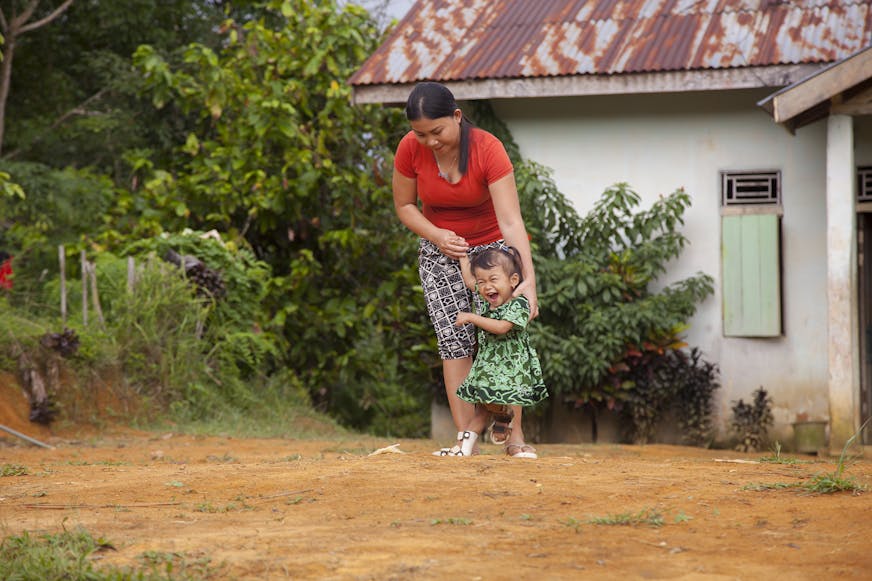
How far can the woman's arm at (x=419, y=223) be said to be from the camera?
553cm

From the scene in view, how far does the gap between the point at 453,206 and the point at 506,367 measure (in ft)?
2.78

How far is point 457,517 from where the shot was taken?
13.0 ft

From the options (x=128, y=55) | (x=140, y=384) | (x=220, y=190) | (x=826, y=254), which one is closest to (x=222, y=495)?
(x=140, y=384)

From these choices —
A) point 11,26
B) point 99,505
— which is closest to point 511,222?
point 99,505

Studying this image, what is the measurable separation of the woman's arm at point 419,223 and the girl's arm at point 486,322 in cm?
36

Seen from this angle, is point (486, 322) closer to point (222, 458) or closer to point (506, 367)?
point (506, 367)

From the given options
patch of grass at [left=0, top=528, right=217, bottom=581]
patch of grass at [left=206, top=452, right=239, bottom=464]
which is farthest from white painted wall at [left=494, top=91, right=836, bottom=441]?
patch of grass at [left=0, top=528, right=217, bottom=581]

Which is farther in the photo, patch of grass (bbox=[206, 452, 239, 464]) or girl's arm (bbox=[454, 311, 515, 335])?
patch of grass (bbox=[206, 452, 239, 464])

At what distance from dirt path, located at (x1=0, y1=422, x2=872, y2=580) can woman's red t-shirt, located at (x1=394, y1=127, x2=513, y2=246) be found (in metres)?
1.16

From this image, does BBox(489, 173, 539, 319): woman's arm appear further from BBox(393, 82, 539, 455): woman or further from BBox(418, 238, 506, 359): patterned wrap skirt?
BBox(418, 238, 506, 359): patterned wrap skirt

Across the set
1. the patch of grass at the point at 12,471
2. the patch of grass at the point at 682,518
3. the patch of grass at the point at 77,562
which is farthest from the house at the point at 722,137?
the patch of grass at the point at 77,562

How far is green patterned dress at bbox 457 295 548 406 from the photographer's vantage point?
540 centimetres

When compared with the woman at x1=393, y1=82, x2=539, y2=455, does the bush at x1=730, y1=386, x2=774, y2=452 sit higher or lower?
lower

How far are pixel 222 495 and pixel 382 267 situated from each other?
7736 mm
